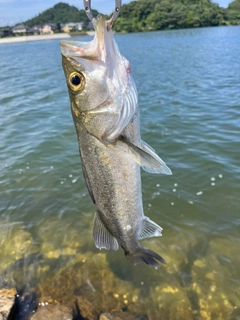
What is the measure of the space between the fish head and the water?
3603 millimetres

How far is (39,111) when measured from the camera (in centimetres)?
1558

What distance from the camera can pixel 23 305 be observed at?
17.0 feet

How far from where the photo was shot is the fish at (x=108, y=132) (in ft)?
8.41

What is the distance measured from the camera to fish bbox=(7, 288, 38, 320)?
4.95m

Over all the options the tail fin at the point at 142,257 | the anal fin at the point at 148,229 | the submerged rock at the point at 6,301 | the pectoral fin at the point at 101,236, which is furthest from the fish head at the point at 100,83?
the submerged rock at the point at 6,301

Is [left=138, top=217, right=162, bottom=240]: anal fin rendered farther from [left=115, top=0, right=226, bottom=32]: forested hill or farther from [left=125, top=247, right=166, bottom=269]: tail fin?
[left=115, top=0, right=226, bottom=32]: forested hill

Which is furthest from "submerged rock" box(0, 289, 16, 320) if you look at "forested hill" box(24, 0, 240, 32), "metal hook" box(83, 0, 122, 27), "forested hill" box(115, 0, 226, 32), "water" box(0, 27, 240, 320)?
"forested hill" box(115, 0, 226, 32)

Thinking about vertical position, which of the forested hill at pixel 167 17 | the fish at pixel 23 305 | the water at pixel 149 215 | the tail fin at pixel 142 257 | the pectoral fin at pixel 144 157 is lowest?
the forested hill at pixel 167 17

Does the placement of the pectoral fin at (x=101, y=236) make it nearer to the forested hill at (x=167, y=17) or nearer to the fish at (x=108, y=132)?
the fish at (x=108, y=132)

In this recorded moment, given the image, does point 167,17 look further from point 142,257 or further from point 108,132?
point 108,132

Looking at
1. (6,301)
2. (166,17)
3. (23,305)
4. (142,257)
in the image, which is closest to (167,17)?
(166,17)

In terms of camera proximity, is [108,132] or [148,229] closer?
[108,132]

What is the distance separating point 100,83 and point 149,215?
16.7 ft

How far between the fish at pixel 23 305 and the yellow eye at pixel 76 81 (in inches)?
148
